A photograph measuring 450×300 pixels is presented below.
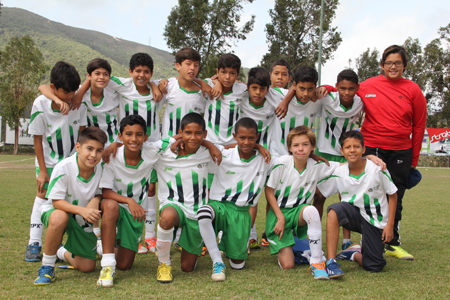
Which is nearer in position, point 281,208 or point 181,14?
point 281,208

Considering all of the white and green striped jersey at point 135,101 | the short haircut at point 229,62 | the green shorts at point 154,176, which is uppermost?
the short haircut at point 229,62

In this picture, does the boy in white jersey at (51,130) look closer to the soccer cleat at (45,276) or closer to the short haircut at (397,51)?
the soccer cleat at (45,276)

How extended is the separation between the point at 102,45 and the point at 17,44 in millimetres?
110139

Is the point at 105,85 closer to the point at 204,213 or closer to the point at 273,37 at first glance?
the point at 204,213

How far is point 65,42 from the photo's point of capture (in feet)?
341

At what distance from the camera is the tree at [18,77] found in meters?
27.6

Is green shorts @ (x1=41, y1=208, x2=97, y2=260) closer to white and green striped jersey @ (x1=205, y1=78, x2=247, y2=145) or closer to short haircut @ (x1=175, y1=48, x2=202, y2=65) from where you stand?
white and green striped jersey @ (x1=205, y1=78, x2=247, y2=145)

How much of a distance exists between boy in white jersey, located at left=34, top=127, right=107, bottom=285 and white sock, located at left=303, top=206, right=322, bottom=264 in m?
1.81

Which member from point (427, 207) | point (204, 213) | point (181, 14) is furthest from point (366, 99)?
point (181, 14)

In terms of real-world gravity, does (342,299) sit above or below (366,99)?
below

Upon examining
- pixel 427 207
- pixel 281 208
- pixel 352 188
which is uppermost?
pixel 352 188

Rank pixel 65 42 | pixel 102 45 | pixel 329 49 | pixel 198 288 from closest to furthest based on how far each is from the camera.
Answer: pixel 198 288 < pixel 329 49 < pixel 65 42 < pixel 102 45

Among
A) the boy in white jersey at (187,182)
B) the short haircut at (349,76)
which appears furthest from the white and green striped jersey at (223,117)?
the short haircut at (349,76)

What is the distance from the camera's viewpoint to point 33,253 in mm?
3213
